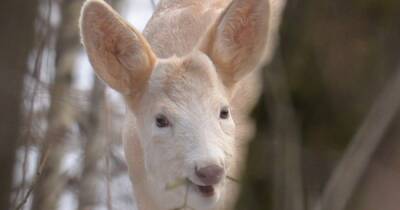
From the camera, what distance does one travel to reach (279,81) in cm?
355

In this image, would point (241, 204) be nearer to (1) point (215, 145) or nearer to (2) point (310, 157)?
(2) point (310, 157)

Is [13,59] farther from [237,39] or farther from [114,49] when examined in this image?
[237,39]

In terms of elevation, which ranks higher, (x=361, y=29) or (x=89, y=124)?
(x=361, y=29)

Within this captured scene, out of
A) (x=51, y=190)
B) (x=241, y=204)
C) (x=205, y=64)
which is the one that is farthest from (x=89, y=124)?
(x=241, y=204)

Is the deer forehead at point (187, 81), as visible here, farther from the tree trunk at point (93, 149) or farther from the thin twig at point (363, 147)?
the tree trunk at point (93, 149)

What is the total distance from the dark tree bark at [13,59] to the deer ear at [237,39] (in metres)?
3.82

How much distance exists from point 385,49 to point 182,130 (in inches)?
152

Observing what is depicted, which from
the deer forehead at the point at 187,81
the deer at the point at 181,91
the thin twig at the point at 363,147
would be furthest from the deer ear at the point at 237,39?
the thin twig at the point at 363,147

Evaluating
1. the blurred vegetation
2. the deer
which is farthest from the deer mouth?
the blurred vegetation

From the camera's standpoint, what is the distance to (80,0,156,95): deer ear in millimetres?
7523

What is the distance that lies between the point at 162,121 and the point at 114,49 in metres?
0.69

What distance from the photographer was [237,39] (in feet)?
25.7

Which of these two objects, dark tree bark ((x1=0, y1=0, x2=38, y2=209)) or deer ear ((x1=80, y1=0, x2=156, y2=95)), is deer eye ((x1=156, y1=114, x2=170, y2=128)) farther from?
dark tree bark ((x1=0, y1=0, x2=38, y2=209))

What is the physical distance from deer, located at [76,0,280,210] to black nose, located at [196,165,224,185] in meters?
0.21
